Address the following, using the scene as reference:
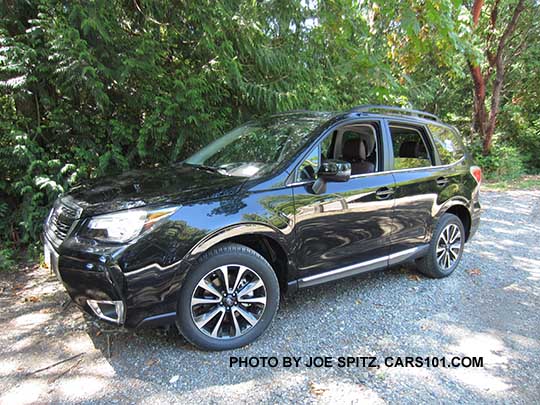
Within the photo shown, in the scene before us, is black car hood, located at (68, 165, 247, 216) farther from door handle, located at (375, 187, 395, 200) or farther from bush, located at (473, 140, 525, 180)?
bush, located at (473, 140, 525, 180)

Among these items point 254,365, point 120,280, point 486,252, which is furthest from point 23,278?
point 486,252

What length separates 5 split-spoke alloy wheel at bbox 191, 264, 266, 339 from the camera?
8.23ft

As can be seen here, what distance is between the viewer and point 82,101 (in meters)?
4.60

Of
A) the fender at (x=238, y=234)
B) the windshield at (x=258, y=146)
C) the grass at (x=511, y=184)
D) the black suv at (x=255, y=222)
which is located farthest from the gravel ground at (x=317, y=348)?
the grass at (x=511, y=184)

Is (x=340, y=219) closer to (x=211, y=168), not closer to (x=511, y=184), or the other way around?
(x=211, y=168)

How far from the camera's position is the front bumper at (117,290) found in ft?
7.29

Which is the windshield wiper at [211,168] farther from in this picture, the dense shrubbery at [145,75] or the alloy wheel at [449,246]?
the alloy wheel at [449,246]

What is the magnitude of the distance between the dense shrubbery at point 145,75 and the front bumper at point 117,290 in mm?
2337

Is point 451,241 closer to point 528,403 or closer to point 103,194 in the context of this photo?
point 528,403

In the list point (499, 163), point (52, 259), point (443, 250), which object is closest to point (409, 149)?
point (443, 250)

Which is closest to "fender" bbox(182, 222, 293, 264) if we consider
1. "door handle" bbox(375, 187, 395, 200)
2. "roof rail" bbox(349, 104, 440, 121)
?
"door handle" bbox(375, 187, 395, 200)

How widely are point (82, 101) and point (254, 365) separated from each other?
393 cm

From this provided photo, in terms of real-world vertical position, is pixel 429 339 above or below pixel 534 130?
below

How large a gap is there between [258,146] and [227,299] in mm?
1378
